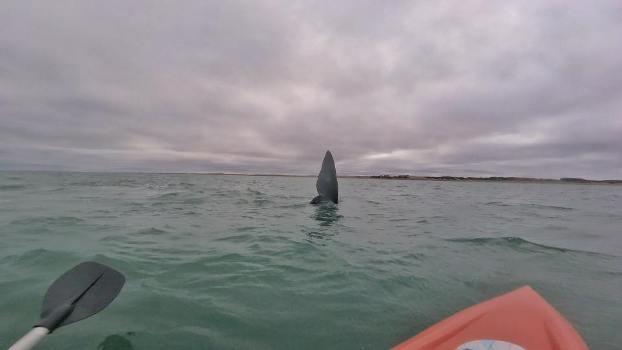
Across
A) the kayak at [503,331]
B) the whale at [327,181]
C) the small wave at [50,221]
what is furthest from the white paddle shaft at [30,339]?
the whale at [327,181]

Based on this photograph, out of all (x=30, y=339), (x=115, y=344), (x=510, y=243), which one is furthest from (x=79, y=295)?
(x=510, y=243)

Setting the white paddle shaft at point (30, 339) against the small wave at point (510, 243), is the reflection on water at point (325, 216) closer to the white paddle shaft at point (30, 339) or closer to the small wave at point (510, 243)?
the small wave at point (510, 243)

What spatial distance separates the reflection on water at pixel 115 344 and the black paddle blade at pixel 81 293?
0.37m

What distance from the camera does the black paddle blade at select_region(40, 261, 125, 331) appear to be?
9.98 ft

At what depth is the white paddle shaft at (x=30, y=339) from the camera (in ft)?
7.43

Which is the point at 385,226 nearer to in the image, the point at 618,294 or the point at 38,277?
the point at 618,294

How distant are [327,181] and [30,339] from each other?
512 inches

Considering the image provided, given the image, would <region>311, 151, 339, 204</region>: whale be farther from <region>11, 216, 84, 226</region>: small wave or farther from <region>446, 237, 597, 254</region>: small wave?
<region>11, 216, 84, 226</region>: small wave

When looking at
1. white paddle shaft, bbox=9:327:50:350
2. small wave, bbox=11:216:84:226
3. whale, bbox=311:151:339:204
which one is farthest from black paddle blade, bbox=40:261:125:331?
whale, bbox=311:151:339:204

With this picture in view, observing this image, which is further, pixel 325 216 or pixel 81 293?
pixel 325 216

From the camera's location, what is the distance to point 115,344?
10.3ft

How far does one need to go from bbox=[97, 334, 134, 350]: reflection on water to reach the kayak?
2797mm

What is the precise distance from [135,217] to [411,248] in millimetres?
9308

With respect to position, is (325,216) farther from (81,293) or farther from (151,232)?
(81,293)
